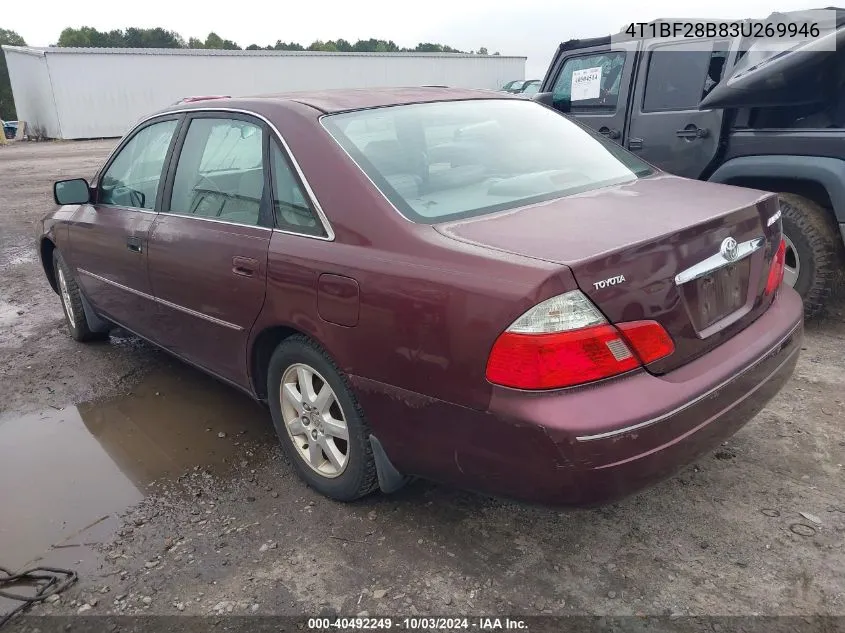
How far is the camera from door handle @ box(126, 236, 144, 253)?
3672mm

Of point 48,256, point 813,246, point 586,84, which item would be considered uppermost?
point 586,84

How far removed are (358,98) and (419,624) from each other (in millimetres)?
2180

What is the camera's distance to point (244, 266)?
2926 millimetres

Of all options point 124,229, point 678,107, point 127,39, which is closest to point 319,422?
point 124,229

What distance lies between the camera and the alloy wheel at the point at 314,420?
276 cm

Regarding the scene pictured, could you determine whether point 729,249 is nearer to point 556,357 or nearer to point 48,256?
point 556,357

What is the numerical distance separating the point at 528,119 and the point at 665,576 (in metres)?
2.09

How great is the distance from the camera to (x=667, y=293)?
7.09 ft

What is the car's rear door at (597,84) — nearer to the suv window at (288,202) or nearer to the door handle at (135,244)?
the suv window at (288,202)

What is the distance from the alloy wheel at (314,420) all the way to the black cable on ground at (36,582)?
0.97m

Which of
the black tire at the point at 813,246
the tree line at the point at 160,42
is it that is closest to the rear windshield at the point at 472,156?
the black tire at the point at 813,246

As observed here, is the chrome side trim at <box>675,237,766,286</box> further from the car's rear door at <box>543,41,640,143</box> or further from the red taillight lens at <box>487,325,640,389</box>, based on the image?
the car's rear door at <box>543,41,640,143</box>

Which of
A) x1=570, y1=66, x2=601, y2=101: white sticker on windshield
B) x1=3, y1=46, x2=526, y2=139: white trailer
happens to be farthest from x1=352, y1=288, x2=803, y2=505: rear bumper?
x1=3, y1=46, x2=526, y2=139: white trailer

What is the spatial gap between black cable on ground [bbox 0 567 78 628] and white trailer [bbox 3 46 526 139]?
92.0 ft
